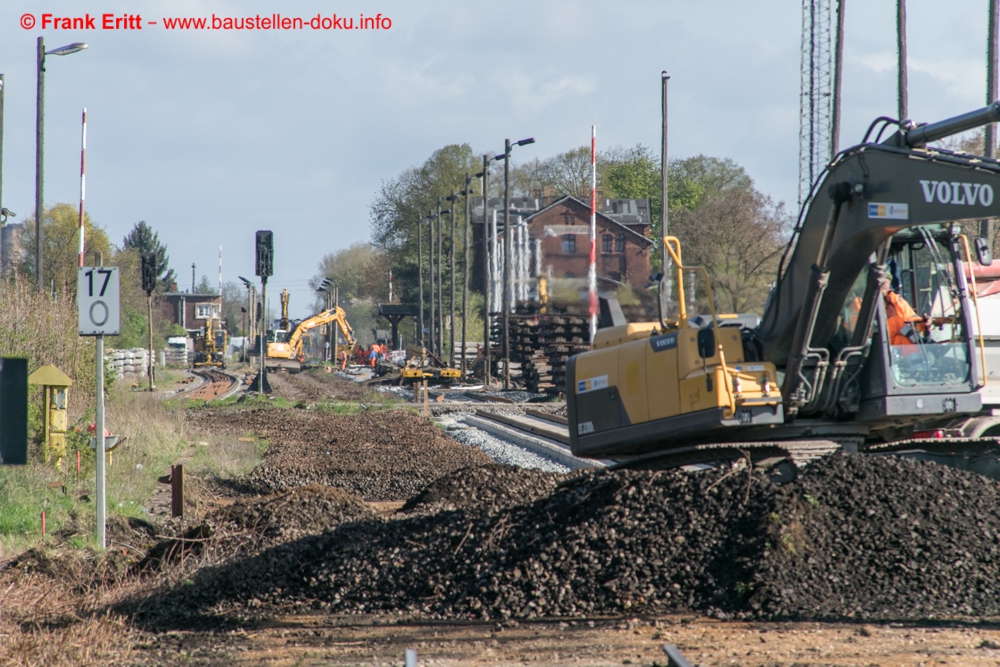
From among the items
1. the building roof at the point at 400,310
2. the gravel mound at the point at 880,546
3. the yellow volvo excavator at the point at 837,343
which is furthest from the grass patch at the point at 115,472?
the building roof at the point at 400,310

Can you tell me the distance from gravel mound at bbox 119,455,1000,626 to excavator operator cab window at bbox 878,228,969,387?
39.0 inches

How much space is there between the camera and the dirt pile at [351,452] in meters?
16.6

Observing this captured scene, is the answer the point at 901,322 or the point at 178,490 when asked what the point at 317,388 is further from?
the point at 901,322

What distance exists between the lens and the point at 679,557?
27.2 ft

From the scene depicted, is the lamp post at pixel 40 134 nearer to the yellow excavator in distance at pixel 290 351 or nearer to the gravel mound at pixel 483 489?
the gravel mound at pixel 483 489

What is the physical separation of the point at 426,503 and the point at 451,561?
413 centimetres

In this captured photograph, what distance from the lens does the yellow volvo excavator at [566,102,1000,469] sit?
9.40 m

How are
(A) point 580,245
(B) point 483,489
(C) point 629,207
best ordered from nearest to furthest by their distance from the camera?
(B) point 483,489
(A) point 580,245
(C) point 629,207

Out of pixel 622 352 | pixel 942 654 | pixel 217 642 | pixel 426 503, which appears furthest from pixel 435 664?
pixel 426 503

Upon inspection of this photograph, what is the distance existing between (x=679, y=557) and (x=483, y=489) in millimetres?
4840

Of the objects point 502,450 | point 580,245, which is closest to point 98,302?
point 502,450

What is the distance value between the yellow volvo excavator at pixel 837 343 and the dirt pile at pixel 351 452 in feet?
22.3

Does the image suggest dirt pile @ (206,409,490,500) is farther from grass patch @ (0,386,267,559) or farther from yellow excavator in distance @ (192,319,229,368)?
yellow excavator in distance @ (192,319,229,368)

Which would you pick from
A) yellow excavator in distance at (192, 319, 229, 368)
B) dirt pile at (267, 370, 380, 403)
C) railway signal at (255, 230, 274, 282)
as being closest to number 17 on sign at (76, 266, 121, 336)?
railway signal at (255, 230, 274, 282)
